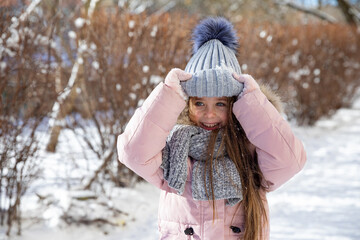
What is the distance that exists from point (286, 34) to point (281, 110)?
5.83m

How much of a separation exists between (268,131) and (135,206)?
2447 millimetres

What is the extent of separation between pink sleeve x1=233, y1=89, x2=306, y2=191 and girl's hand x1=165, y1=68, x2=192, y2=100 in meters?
0.22

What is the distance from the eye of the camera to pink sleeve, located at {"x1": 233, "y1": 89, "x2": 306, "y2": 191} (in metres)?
1.46

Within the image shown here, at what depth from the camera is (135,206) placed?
143 inches

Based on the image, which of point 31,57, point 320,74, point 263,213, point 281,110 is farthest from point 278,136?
point 320,74

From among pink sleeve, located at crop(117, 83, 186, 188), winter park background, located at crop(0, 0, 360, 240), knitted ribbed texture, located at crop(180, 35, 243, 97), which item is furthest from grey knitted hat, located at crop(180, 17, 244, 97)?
winter park background, located at crop(0, 0, 360, 240)

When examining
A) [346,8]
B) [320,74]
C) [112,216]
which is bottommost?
[112,216]

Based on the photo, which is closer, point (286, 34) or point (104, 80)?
point (104, 80)

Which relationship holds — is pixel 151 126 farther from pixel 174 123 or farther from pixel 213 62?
pixel 213 62

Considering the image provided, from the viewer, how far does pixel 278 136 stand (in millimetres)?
1455

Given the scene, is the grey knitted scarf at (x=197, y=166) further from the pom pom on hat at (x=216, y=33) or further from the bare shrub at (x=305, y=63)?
the bare shrub at (x=305, y=63)

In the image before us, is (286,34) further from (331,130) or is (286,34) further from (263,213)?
(263,213)

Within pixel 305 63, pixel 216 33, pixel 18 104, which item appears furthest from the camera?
pixel 305 63

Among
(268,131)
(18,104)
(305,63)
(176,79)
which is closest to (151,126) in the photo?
(176,79)
